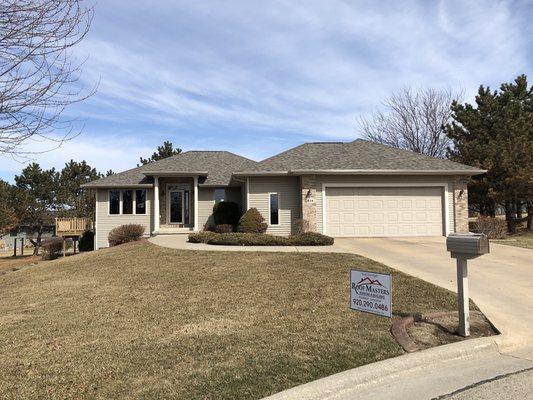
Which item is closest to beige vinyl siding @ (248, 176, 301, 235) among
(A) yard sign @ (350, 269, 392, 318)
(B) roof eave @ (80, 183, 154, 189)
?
(B) roof eave @ (80, 183, 154, 189)

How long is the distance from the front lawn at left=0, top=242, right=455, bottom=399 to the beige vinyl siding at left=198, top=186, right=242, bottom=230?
12.4 meters

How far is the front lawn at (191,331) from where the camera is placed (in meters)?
4.28

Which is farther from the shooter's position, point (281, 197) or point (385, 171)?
point (281, 197)

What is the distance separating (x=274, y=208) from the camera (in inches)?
797

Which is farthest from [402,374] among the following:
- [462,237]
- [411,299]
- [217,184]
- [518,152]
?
[518,152]

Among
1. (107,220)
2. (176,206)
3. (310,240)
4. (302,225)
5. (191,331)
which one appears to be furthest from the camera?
(176,206)

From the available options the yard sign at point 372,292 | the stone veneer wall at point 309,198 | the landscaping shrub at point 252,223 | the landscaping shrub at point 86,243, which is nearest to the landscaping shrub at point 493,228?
the stone veneer wall at point 309,198

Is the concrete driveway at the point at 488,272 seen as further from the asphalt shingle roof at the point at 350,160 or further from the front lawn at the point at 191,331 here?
the asphalt shingle roof at the point at 350,160

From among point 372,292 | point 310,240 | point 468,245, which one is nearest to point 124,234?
point 310,240

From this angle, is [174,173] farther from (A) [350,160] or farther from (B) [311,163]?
(A) [350,160]

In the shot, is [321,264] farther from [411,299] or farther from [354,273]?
[354,273]

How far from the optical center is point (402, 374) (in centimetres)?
459

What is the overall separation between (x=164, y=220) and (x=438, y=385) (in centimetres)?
2089

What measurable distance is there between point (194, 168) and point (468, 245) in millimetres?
20238
